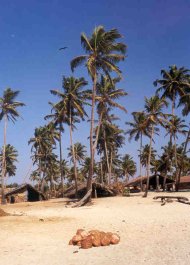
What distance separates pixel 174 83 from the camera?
143ft

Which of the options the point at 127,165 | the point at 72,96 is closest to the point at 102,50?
the point at 72,96

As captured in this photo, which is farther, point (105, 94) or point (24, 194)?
point (24, 194)

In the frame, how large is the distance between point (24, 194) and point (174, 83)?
87.7ft

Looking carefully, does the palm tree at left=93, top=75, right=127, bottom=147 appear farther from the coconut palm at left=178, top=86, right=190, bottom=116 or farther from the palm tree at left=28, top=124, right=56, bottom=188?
the palm tree at left=28, top=124, right=56, bottom=188

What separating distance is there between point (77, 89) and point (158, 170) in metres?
22.4

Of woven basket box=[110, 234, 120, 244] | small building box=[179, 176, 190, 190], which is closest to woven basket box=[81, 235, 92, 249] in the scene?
woven basket box=[110, 234, 120, 244]

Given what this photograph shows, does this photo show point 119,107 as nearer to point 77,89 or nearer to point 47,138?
point 77,89

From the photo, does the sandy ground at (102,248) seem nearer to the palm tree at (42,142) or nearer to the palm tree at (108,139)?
the palm tree at (108,139)

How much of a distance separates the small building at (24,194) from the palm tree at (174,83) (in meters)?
22.9

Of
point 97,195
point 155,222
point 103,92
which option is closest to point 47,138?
point 97,195

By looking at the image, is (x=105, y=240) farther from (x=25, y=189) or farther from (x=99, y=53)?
(x=25, y=189)

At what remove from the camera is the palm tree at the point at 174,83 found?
4312cm

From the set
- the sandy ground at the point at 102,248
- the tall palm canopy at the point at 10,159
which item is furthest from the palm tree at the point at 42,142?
the sandy ground at the point at 102,248

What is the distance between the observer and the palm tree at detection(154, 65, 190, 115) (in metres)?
43.1
